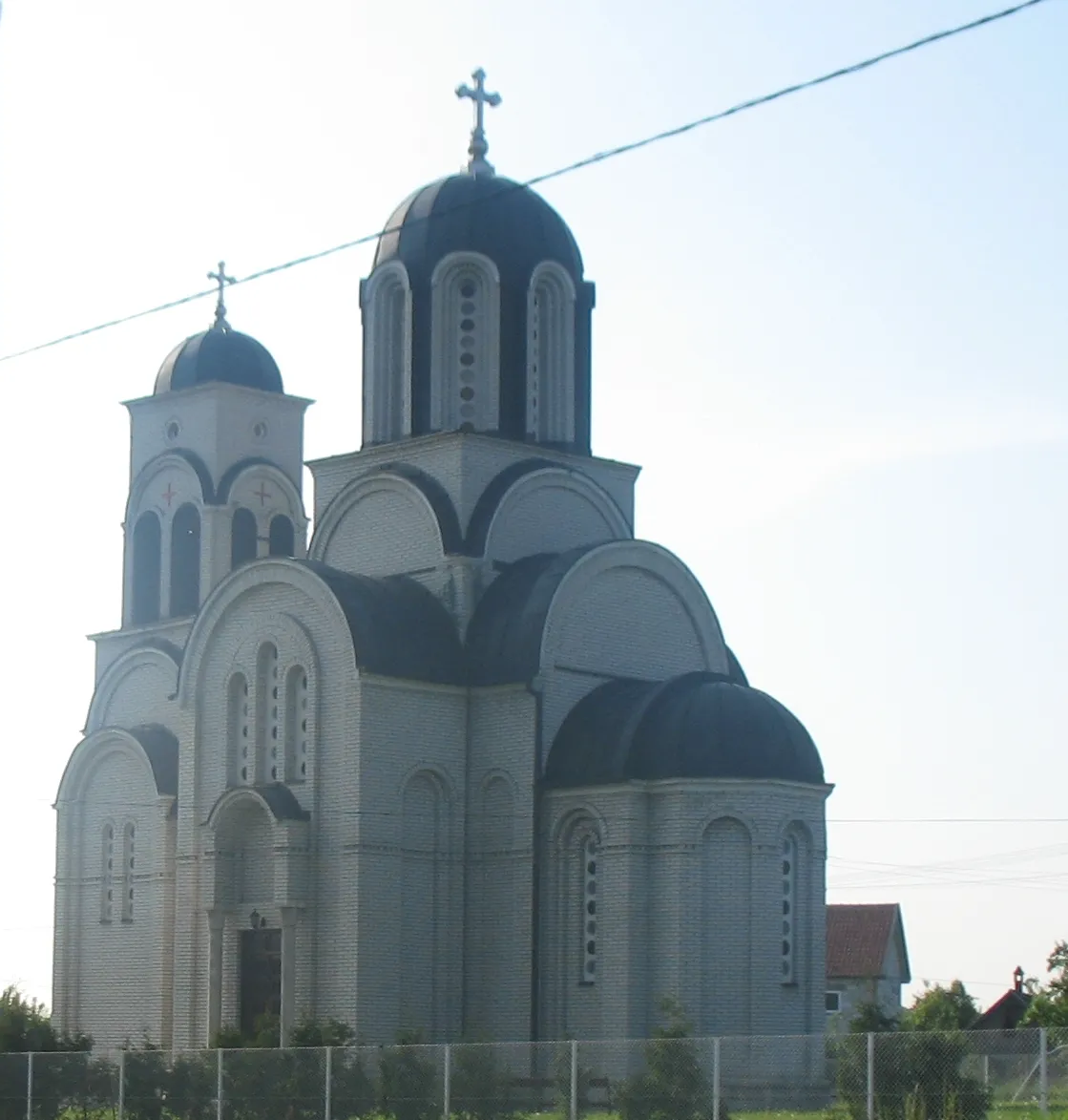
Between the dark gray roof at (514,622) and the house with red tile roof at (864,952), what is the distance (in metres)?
26.2

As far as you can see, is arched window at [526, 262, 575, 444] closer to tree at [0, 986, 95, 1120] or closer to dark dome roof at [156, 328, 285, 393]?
dark dome roof at [156, 328, 285, 393]

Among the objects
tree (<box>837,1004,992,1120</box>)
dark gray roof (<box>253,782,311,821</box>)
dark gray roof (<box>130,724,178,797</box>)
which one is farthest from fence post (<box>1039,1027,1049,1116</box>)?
dark gray roof (<box>130,724,178,797</box>)

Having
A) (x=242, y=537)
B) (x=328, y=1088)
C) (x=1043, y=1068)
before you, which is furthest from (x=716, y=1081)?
(x=242, y=537)

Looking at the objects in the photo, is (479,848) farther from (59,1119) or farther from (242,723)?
(59,1119)

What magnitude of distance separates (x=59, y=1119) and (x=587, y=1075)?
6260 millimetres

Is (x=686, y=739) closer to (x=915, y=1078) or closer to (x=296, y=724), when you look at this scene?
(x=296, y=724)

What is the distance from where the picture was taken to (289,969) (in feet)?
111

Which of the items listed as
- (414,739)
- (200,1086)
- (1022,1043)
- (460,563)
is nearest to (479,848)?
(414,739)

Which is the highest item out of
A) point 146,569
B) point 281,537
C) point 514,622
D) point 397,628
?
point 281,537

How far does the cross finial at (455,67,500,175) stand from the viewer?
123 feet

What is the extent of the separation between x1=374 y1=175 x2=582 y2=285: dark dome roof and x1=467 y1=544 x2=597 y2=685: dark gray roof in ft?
14.1

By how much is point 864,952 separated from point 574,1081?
37483 millimetres

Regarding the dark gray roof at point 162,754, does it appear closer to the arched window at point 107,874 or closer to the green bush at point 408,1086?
the arched window at point 107,874

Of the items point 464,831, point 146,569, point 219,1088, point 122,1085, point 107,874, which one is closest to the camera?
point 219,1088
